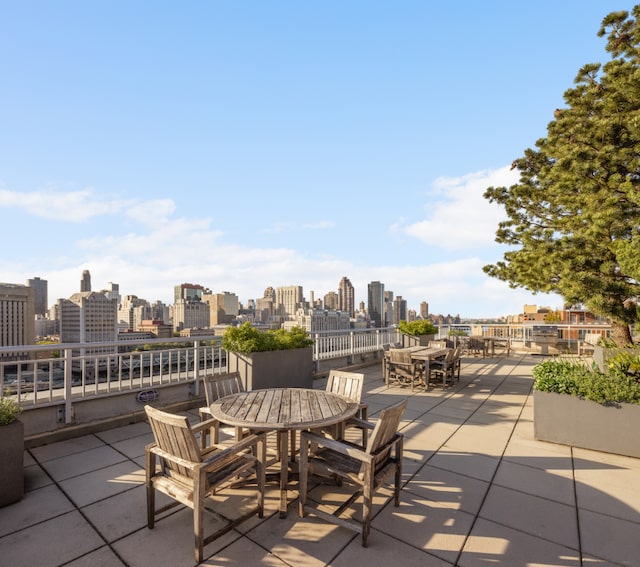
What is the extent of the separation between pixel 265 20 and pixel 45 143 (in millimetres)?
6681

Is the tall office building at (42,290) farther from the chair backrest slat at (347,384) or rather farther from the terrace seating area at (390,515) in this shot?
the chair backrest slat at (347,384)

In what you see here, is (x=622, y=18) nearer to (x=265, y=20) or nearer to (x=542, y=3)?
(x=542, y=3)

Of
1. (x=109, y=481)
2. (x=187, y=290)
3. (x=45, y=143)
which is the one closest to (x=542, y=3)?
(x=109, y=481)

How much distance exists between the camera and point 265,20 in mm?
7539

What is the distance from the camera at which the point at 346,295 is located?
6132 inches

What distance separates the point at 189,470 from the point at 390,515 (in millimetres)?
1625

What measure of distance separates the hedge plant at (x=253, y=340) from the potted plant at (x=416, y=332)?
5767 millimetres

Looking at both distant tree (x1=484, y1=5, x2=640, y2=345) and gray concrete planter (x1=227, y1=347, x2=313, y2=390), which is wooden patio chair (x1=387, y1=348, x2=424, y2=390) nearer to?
gray concrete planter (x1=227, y1=347, x2=313, y2=390)

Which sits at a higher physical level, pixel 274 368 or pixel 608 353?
pixel 608 353

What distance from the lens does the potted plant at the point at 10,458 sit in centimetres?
273

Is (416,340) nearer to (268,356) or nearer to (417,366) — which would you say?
(417,366)

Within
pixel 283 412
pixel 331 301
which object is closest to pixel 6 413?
pixel 283 412

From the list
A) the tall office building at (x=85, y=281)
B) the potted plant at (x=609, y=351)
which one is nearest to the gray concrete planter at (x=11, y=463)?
the potted plant at (x=609, y=351)

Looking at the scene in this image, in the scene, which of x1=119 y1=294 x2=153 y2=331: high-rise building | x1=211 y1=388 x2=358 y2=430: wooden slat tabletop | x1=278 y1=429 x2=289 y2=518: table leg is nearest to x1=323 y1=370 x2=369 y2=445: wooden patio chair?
x1=211 y1=388 x2=358 y2=430: wooden slat tabletop
